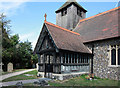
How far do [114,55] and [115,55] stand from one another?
0.36ft

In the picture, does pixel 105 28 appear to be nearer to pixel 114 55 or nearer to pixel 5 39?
pixel 114 55

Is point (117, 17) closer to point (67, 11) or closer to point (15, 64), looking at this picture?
point (67, 11)

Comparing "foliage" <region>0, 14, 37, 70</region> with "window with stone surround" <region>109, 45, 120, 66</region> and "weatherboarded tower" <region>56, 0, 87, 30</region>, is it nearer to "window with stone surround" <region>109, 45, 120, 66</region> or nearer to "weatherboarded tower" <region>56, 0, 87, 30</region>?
"weatherboarded tower" <region>56, 0, 87, 30</region>

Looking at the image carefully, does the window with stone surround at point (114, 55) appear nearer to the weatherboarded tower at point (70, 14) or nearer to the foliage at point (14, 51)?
the weatherboarded tower at point (70, 14)

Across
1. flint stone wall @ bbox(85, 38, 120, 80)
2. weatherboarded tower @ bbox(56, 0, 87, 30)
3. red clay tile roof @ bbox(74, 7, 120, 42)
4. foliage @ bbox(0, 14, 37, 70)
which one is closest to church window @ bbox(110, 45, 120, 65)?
flint stone wall @ bbox(85, 38, 120, 80)

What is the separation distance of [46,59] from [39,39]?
2.41 m

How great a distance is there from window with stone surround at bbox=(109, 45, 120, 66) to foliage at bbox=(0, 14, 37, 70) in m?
17.2

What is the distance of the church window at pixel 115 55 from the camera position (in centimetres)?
1112

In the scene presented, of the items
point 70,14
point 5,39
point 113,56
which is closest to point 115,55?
point 113,56

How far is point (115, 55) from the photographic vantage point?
11383 mm

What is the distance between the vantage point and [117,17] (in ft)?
48.2

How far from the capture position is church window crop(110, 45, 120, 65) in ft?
36.5

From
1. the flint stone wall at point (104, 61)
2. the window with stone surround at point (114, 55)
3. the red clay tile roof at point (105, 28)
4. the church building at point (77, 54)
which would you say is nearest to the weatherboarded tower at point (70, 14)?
the red clay tile roof at point (105, 28)

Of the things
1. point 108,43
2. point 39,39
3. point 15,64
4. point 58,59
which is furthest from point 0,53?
point 108,43
